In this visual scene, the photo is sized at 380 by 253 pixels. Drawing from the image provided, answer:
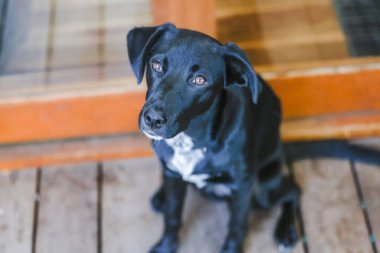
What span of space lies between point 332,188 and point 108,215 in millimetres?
837

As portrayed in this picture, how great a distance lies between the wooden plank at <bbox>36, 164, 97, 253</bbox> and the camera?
6.70 ft

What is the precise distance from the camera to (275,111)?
181cm

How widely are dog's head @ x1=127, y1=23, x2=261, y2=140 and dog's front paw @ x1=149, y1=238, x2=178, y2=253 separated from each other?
2.21 feet

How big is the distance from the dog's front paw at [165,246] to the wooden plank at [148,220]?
0.04 metres

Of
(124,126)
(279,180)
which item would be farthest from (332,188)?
(124,126)

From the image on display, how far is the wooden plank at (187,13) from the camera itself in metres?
1.71

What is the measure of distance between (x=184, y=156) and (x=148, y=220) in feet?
1.81

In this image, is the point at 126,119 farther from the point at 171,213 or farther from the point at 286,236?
the point at 286,236

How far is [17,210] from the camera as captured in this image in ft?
→ 6.95

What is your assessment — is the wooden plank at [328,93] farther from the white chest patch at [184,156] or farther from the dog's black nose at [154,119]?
the dog's black nose at [154,119]

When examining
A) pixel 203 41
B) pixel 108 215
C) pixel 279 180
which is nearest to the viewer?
pixel 203 41

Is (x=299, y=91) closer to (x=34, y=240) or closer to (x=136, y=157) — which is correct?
(x=136, y=157)

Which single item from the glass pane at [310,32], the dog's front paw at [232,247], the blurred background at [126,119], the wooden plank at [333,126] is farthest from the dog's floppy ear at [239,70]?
the wooden plank at [333,126]

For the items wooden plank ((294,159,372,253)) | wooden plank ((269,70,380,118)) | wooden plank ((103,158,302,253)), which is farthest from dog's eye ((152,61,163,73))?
wooden plank ((294,159,372,253))
